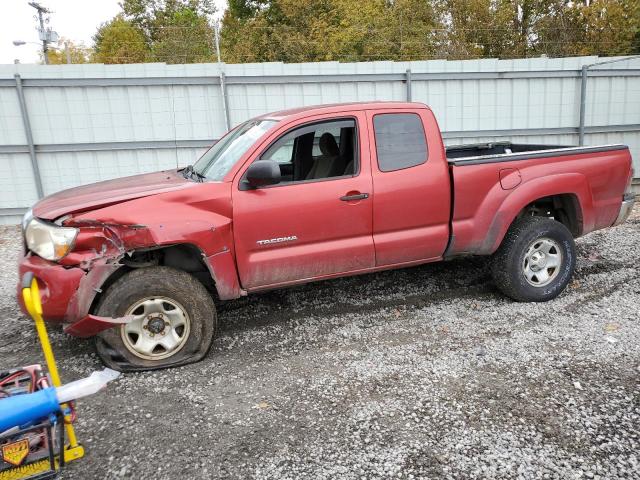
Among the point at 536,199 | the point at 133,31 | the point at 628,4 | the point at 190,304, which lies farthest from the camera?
the point at 133,31

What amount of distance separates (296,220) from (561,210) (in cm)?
290

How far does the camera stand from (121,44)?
3762cm

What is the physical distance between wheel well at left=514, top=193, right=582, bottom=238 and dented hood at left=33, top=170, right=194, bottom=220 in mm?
3304

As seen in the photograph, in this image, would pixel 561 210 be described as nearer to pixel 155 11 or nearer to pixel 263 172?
pixel 263 172

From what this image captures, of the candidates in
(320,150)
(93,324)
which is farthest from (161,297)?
(320,150)

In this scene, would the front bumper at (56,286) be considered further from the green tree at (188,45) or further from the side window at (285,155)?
the green tree at (188,45)

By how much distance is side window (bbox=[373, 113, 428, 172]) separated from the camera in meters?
4.32

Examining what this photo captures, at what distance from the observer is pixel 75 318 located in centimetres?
347

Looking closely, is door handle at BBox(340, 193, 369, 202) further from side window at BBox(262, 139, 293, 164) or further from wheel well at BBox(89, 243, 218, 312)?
wheel well at BBox(89, 243, 218, 312)

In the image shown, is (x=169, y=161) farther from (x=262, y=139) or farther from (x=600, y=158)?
(x=600, y=158)

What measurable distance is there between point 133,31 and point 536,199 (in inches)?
1709

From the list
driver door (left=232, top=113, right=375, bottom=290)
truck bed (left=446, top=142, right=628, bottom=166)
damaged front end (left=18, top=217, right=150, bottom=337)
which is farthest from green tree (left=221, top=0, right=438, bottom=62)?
damaged front end (left=18, top=217, right=150, bottom=337)

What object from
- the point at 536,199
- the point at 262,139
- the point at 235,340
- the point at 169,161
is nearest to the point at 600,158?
the point at 536,199

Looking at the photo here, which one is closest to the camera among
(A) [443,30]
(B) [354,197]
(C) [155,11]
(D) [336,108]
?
(B) [354,197]
